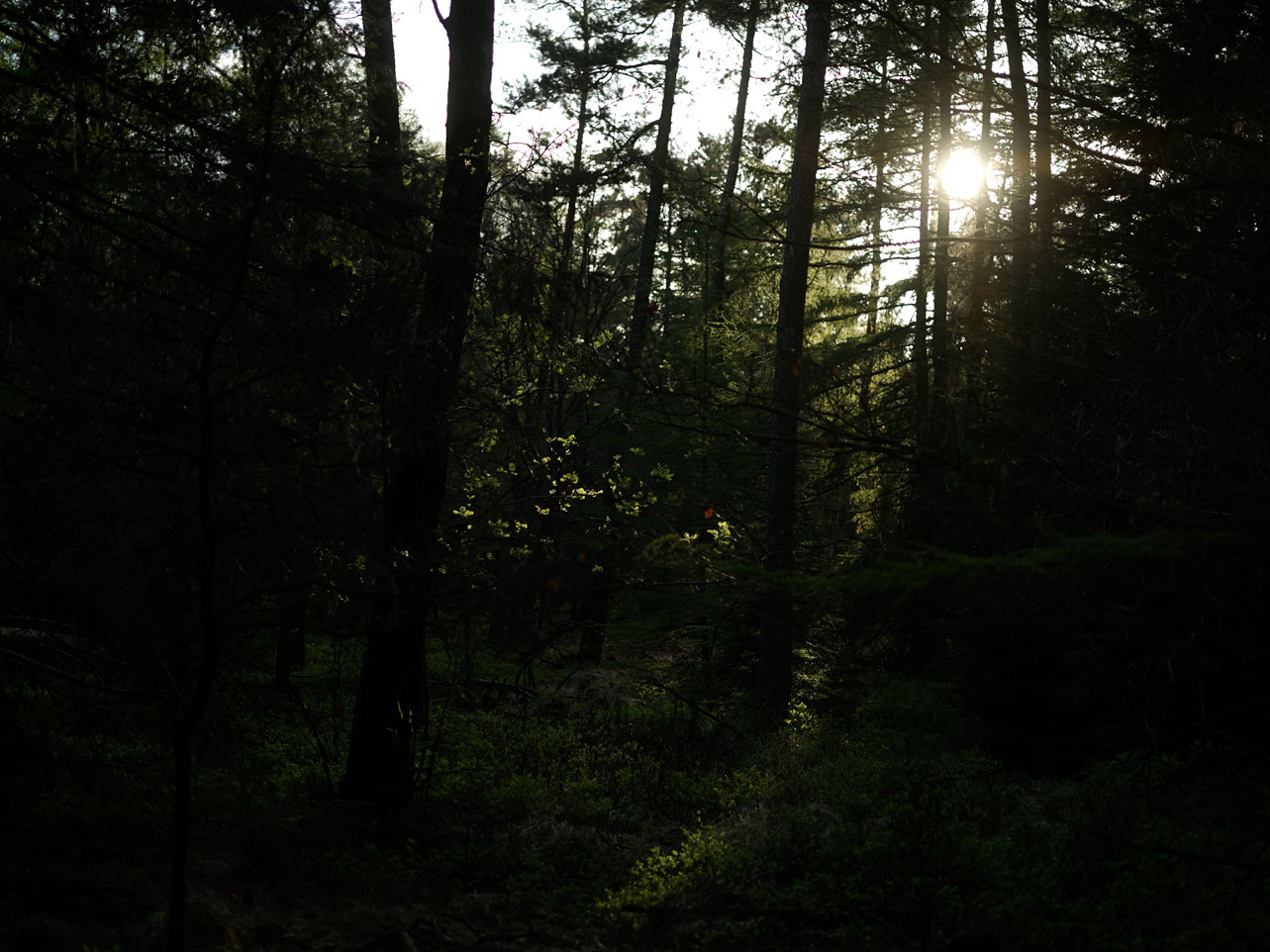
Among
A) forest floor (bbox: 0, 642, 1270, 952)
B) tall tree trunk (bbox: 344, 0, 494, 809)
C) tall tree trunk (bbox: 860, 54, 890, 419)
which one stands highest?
tall tree trunk (bbox: 860, 54, 890, 419)

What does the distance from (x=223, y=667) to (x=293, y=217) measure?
3.81 metres

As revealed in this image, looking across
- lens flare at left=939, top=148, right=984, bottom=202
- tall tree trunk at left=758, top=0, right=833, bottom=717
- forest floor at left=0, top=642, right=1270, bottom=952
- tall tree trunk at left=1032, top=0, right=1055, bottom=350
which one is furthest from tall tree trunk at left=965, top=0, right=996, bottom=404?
forest floor at left=0, top=642, right=1270, bottom=952

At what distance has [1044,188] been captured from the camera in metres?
4.86

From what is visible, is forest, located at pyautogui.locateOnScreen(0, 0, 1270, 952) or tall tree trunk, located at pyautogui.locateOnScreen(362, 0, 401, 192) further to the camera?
tall tree trunk, located at pyautogui.locateOnScreen(362, 0, 401, 192)

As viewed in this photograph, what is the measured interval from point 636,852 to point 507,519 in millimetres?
3502

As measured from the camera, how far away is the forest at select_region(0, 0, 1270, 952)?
15.3ft

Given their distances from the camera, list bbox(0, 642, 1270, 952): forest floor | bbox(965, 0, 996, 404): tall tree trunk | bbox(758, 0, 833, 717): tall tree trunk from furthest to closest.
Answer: bbox(758, 0, 833, 717): tall tree trunk, bbox(965, 0, 996, 404): tall tree trunk, bbox(0, 642, 1270, 952): forest floor

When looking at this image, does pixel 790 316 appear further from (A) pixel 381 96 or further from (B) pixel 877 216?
(B) pixel 877 216

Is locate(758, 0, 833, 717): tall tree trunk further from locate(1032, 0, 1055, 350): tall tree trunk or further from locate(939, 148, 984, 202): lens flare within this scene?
locate(939, 148, 984, 202): lens flare

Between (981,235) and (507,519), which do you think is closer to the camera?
(981,235)

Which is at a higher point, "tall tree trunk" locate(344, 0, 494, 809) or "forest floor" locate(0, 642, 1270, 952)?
"tall tree trunk" locate(344, 0, 494, 809)

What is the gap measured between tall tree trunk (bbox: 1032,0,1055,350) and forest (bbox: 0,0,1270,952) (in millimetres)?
65

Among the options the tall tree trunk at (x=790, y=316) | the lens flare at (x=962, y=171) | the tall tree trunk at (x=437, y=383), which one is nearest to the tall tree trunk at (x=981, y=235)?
the lens flare at (x=962, y=171)

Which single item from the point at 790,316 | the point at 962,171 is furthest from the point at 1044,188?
the point at 962,171
